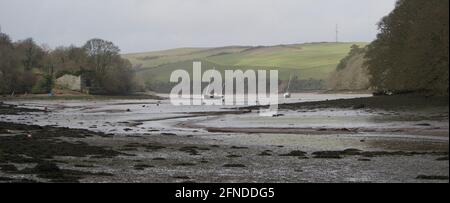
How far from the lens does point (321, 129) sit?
142ft

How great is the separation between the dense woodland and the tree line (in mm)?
88282

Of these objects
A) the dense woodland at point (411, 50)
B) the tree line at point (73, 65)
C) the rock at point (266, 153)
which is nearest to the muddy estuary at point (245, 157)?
the rock at point (266, 153)

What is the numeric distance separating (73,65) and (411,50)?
398ft

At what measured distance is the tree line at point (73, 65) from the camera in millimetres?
138500

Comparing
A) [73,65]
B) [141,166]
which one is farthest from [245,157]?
[73,65]

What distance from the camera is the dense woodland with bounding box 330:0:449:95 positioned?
3672 cm

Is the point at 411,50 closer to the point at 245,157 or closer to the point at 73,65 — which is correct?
the point at 245,157

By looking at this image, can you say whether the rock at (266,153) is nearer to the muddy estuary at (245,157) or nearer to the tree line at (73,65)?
the muddy estuary at (245,157)

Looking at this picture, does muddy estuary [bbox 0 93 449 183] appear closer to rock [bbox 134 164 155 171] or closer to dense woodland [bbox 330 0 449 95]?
rock [bbox 134 164 155 171]

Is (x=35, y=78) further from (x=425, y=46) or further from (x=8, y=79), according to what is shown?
(x=425, y=46)

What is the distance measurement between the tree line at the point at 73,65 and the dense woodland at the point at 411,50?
290ft

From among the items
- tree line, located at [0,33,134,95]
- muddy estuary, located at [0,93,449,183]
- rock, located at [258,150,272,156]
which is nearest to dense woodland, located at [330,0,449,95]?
muddy estuary, located at [0,93,449,183]

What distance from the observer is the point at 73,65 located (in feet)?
502
